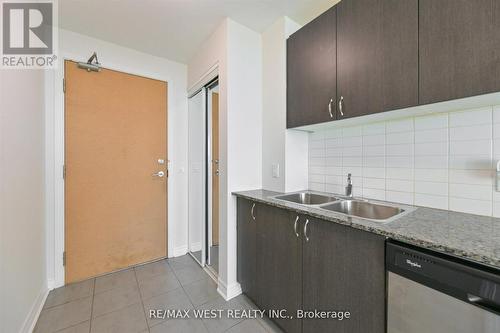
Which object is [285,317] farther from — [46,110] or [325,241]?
[46,110]

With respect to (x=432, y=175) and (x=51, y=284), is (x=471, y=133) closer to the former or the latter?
(x=432, y=175)

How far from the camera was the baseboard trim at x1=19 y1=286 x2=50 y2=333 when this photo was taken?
4.53 ft

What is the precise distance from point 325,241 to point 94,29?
263cm

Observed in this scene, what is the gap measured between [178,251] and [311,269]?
75.5 inches

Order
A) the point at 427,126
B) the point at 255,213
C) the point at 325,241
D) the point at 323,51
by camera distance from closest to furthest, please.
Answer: the point at 325,241, the point at 427,126, the point at 323,51, the point at 255,213

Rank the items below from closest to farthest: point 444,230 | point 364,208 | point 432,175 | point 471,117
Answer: point 444,230, point 471,117, point 432,175, point 364,208

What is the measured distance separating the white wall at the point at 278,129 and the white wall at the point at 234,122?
0.08 meters

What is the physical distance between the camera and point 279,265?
1.42 meters

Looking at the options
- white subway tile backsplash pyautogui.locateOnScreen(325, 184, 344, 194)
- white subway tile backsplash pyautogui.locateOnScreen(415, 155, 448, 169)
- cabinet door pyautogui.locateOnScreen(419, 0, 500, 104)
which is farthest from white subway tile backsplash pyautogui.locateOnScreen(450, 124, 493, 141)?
white subway tile backsplash pyautogui.locateOnScreen(325, 184, 344, 194)

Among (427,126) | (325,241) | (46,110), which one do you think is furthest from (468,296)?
(46,110)

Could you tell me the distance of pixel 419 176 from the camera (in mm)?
1302

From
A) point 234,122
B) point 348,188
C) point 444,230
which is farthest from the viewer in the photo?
point 234,122

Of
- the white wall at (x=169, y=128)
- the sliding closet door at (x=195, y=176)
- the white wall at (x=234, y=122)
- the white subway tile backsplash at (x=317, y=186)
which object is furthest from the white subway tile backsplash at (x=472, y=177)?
the white wall at (x=169, y=128)

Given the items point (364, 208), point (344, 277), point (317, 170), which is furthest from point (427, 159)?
point (344, 277)
